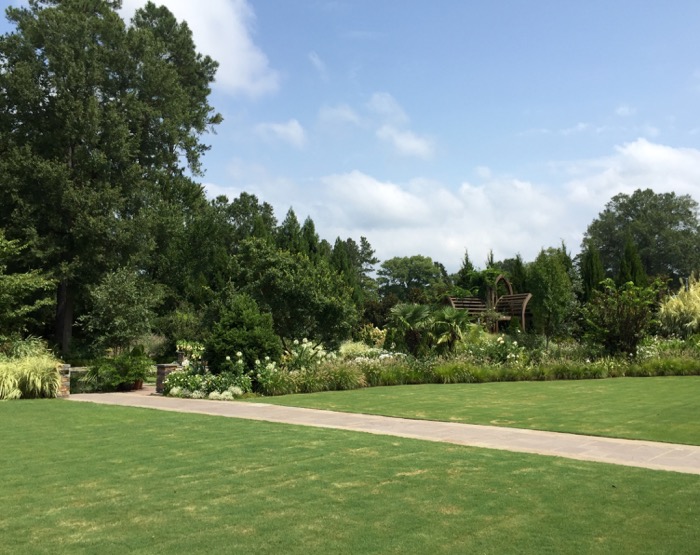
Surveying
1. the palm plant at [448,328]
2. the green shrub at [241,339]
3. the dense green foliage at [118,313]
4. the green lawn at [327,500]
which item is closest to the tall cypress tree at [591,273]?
the palm plant at [448,328]

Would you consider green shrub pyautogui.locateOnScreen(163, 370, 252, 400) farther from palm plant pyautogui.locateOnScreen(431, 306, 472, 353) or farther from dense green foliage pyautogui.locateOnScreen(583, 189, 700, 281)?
dense green foliage pyautogui.locateOnScreen(583, 189, 700, 281)

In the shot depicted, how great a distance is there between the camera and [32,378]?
14758mm

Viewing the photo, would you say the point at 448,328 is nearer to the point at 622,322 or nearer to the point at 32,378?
the point at 622,322

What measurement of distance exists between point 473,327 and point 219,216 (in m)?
22.3

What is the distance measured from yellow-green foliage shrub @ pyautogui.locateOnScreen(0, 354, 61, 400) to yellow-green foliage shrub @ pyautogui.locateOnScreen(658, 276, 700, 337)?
780 inches

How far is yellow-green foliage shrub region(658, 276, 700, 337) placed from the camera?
2172 cm

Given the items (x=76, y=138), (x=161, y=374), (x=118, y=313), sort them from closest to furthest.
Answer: (x=161, y=374) < (x=118, y=313) < (x=76, y=138)

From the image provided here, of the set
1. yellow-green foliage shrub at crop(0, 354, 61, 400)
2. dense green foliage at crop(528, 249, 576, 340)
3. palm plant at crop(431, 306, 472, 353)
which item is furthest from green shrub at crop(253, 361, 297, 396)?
dense green foliage at crop(528, 249, 576, 340)

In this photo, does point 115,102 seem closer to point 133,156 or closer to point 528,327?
point 133,156

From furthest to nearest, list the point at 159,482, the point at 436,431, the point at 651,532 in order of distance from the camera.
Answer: the point at 436,431 < the point at 159,482 < the point at 651,532

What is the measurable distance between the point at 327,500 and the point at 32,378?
40.7 ft

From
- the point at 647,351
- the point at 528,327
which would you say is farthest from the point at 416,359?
the point at 528,327

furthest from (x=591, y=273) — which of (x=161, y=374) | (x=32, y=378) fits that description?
(x=32, y=378)

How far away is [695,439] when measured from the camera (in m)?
7.47
